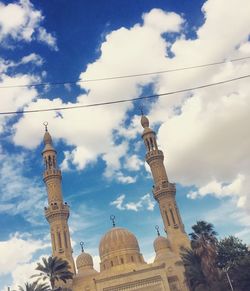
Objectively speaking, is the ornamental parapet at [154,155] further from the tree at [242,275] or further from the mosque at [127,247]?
the tree at [242,275]

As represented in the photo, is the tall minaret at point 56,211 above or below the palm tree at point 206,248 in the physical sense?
above

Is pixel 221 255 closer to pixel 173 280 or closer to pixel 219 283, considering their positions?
pixel 219 283

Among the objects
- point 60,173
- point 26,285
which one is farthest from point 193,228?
point 60,173

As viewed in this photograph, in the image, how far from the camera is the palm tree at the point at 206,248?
118 feet

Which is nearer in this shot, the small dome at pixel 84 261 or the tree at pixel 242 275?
the tree at pixel 242 275

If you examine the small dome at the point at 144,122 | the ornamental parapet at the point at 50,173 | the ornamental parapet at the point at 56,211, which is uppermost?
the small dome at the point at 144,122

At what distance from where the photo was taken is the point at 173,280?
5078cm

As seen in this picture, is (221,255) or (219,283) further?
(221,255)

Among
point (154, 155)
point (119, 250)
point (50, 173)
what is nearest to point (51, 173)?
point (50, 173)

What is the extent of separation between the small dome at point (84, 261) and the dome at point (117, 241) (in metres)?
1.93

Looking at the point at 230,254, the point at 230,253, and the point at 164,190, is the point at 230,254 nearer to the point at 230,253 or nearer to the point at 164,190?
the point at 230,253

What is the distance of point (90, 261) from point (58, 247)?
8.16 meters

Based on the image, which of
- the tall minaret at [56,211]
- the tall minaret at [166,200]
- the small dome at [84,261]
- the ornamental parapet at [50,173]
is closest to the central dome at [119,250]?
the small dome at [84,261]

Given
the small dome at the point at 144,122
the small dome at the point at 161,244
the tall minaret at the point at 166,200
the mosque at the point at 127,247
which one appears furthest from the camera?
the small dome at the point at 144,122
